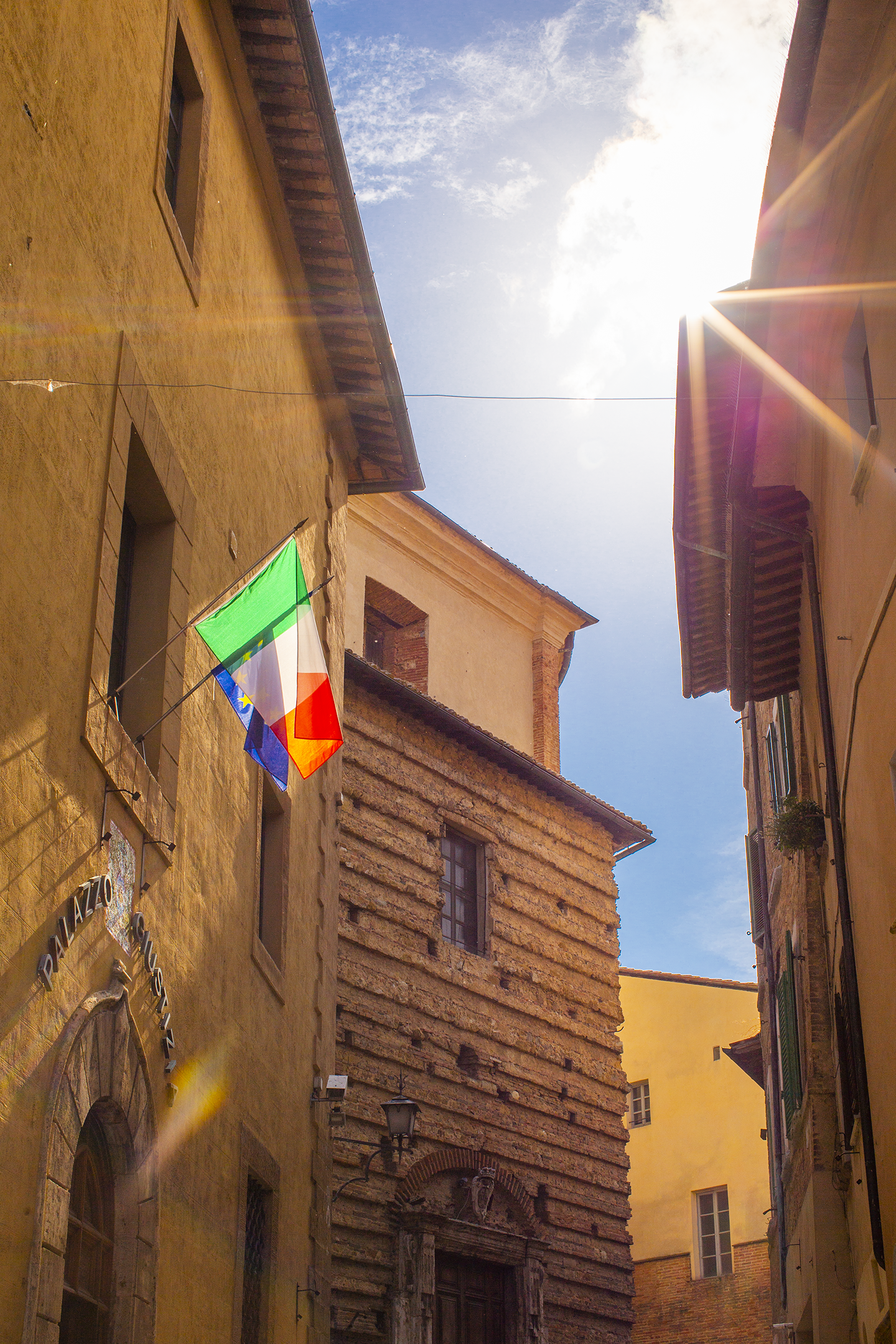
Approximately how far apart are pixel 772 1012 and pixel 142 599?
9.86 metres

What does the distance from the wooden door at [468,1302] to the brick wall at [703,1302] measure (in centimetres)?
836

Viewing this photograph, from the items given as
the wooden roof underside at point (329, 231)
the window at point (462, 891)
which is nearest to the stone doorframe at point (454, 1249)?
the window at point (462, 891)

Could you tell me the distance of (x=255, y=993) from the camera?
8898 mm

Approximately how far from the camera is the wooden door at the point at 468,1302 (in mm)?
14203

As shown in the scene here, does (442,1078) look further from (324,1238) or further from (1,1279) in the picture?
(1,1279)

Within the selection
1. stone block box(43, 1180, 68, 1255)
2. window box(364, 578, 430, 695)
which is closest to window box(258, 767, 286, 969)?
stone block box(43, 1180, 68, 1255)

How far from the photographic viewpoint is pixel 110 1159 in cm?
643

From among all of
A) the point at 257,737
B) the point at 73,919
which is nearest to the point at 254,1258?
the point at 257,737

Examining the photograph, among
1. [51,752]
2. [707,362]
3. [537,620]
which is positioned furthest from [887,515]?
[537,620]

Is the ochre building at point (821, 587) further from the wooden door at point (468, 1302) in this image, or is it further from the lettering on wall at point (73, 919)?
the lettering on wall at point (73, 919)

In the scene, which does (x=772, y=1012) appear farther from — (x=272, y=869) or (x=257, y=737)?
(x=257, y=737)

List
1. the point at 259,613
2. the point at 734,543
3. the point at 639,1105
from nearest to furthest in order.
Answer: the point at 259,613 < the point at 734,543 < the point at 639,1105

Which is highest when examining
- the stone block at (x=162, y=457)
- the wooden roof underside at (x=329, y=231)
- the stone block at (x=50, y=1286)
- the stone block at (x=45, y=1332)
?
the wooden roof underside at (x=329, y=231)

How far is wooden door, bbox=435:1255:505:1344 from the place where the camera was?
1420 centimetres
